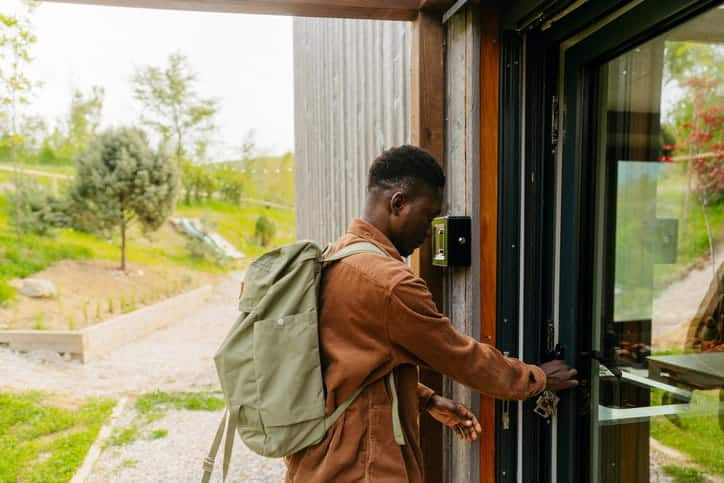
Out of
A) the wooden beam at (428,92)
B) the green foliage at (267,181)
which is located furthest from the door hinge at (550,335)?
the green foliage at (267,181)

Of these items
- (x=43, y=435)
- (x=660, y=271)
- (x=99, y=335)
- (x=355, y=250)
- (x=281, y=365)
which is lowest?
(x=43, y=435)

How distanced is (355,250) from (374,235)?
119 millimetres

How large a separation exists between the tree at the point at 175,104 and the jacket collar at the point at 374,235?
16794 millimetres

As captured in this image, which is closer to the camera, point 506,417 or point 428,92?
point 506,417

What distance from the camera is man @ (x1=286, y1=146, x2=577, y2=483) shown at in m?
1.65

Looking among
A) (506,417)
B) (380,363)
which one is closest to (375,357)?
(380,363)

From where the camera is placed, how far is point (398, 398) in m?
1.80

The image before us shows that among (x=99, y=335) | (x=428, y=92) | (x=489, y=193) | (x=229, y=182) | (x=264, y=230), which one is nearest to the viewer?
(x=489, y=193)

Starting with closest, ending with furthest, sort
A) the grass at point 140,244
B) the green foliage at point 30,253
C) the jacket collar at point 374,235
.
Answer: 1. the jacket collar at point 374,235
2. the green foliage at point 30,253
3. the grass at point 140,244

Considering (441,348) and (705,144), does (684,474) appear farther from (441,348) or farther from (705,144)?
(705,144)

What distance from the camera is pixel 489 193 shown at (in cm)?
211

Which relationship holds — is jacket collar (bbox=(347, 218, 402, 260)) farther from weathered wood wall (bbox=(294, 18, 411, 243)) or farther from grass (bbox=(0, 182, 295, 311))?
grass (bbox=(0, 182, 295, 311))

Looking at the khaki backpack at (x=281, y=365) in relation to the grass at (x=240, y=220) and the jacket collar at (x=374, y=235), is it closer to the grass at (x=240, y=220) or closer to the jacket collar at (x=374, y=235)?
the jacket collar at (x=374, y=235)

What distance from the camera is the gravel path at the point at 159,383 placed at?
4676 millimetres
